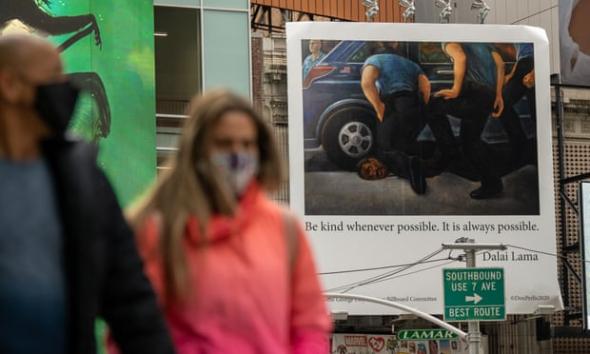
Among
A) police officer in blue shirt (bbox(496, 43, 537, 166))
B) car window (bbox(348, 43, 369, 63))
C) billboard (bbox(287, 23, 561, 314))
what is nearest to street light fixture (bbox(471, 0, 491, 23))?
billboard (bbox(287, 23, 561, 314))

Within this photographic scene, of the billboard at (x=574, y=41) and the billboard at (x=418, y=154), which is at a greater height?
the billboard at (x=574, y=41)

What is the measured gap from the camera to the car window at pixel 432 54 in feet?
163

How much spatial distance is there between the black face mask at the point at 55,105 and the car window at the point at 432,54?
4564 centimetres

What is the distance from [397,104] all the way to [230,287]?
146ft

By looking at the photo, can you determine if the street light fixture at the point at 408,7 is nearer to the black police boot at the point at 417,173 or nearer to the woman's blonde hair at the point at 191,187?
the black police boot at the point at 417,173

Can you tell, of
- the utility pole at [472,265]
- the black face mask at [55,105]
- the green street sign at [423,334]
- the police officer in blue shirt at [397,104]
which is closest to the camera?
the black face mask at [55,105]

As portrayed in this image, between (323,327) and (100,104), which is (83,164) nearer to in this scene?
(323,327)

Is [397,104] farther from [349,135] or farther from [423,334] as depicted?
[423,334]

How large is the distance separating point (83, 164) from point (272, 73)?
45372mm

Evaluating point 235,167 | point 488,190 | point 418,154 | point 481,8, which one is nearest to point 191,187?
point 235,167

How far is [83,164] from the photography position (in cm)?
423

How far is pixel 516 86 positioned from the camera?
49.9 metres

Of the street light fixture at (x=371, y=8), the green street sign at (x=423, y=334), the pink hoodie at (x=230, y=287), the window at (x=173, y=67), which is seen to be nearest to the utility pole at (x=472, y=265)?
the green street sign at (x=423, y=334)

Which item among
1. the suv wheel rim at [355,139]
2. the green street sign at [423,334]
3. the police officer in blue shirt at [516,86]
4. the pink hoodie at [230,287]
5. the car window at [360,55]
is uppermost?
the car window at [360,55]
